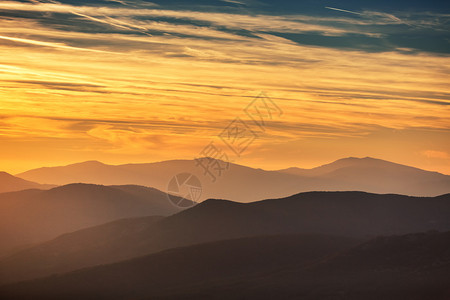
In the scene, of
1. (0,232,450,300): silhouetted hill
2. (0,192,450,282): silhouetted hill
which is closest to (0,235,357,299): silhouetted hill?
(0,232,450,300): silhouetted hill

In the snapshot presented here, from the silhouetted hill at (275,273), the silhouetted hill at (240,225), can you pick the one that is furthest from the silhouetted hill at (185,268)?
the silhouetted hill at (240,225)

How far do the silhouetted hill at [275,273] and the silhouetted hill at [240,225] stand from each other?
23.9 metres

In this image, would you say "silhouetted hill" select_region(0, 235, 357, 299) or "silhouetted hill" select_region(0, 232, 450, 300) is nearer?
"silhouetted hill" select_region(0, 232, 450, 300)

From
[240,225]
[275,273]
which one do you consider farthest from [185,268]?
[240,225]

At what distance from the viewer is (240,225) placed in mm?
156000

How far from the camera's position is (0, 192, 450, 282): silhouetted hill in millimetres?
150875

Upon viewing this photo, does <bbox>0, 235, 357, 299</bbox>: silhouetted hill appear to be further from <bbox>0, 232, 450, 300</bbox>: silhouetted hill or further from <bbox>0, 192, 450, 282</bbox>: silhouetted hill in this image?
<bbox>0, 192, 450, 282</bbox>: silhouetted hill

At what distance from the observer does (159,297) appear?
314 feet

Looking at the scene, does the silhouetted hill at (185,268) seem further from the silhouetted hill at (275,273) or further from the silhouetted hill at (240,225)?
the silhouetted hill at (240,225)

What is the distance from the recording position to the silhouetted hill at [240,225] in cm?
15088

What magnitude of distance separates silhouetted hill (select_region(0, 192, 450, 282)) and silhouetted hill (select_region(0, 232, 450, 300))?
940 inches

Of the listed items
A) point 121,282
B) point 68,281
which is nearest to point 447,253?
point 121,282

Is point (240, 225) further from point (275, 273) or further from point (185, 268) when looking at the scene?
point (275, 273)

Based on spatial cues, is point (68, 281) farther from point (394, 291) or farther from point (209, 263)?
point (394, 291)
